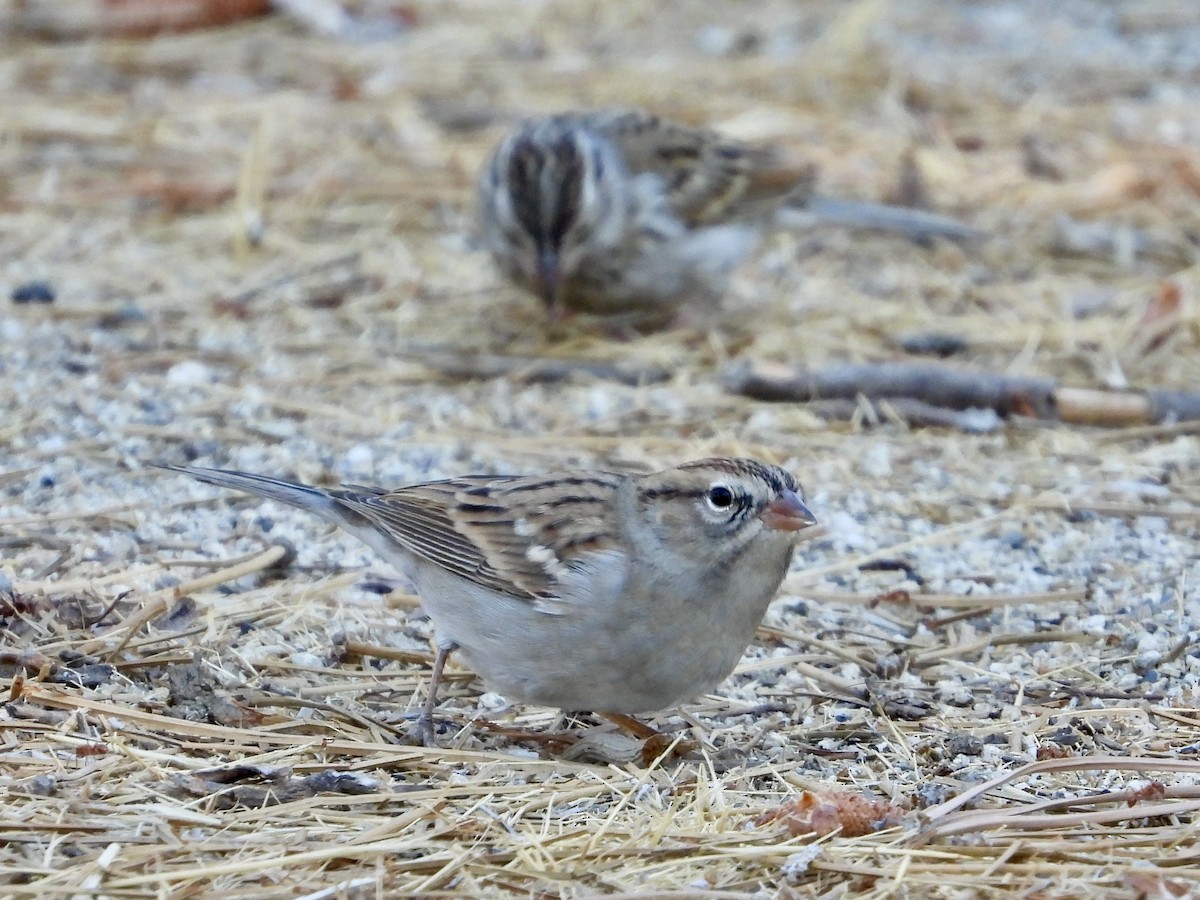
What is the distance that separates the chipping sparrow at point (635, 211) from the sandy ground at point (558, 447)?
9.0 inches

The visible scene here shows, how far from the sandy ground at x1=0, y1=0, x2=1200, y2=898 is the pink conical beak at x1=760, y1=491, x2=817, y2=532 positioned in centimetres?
49

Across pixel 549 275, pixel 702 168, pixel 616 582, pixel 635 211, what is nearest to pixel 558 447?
pixel 549 275

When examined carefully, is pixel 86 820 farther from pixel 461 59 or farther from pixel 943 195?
pixel 461 59

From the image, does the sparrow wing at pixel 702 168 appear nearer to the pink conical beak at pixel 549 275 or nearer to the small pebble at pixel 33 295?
the pink conical beak at pixel 549 275

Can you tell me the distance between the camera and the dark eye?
13.5 ft

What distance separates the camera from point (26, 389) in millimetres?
6168

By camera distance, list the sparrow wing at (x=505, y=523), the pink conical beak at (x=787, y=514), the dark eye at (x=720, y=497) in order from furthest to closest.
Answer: the sparrow wing at (x=505, y=523) → the dark eye at (x=720, y=497) → the pink conical beak at (x=787, y=514)

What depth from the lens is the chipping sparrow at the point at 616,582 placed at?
13.2ft

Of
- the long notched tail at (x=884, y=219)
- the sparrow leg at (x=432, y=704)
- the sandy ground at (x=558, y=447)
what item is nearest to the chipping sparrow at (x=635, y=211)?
the long notched tail at (x=884, y=219)

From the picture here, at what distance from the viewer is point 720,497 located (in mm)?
4121

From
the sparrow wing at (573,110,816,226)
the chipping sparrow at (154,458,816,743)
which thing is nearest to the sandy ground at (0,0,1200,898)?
the chipping sparrow at (154,458,816,743)

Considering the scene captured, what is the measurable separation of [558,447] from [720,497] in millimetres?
1960

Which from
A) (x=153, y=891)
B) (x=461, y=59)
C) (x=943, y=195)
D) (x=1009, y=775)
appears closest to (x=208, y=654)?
(x=153, y=891)

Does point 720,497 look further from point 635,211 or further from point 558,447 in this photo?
point 635,211
